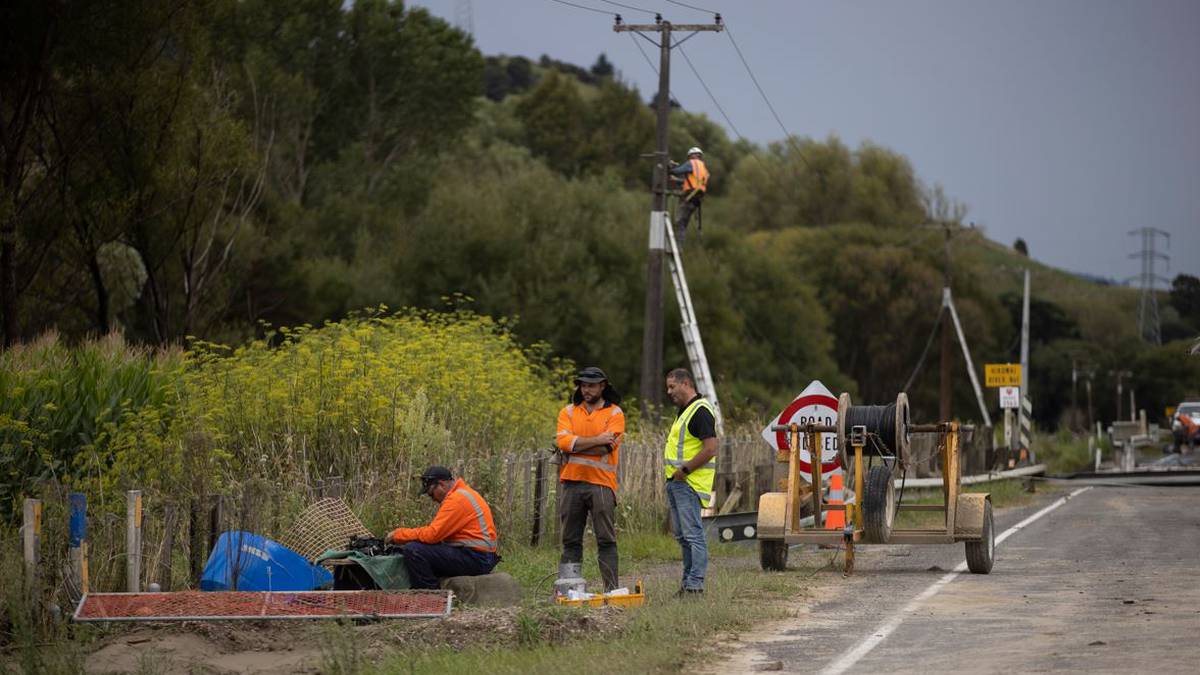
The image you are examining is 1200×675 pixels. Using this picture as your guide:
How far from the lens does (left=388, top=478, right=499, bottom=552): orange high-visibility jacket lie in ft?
47.0

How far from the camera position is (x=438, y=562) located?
1436 centimetres

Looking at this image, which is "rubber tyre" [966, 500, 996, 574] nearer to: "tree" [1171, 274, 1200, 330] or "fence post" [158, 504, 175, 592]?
"fence post" [158, 504, 175, 592]

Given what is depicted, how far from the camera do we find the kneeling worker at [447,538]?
46.8 feet

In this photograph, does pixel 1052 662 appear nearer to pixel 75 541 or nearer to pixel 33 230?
pixel 75 541

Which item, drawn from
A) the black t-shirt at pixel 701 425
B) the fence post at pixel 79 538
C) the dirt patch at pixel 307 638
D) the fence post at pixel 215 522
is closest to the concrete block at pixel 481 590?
the dirt patch at pixel 307 638

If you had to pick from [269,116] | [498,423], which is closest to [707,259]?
[269,116]

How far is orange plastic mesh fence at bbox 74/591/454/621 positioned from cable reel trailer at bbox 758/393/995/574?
473cm

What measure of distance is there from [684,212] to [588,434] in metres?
20.3

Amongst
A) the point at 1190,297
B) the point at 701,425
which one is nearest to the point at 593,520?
the point at 701,425

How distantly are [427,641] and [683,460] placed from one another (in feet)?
10.2

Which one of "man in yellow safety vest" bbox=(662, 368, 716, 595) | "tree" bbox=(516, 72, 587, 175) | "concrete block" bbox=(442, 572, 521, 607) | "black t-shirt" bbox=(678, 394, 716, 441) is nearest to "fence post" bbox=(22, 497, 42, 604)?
"concrete block" bbox=(442, 572, 521, 607)

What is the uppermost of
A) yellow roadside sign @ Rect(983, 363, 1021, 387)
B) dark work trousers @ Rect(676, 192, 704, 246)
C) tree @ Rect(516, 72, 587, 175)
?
tree @ Rect(516, 72, 587, 175)

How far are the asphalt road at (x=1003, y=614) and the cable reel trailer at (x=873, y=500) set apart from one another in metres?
0.38

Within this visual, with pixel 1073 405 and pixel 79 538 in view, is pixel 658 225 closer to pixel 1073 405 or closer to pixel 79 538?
pixel 79 538
